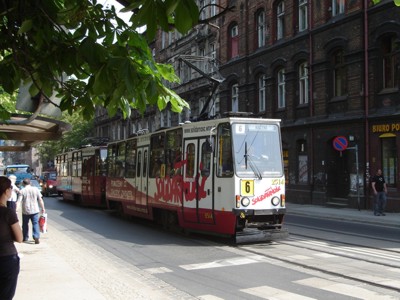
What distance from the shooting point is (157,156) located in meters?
15.6

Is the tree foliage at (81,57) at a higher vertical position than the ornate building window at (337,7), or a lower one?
lower

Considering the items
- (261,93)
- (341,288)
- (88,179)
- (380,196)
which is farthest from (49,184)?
(341,288)

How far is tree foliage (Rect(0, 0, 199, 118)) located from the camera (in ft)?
12.0

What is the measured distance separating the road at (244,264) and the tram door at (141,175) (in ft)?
4.56

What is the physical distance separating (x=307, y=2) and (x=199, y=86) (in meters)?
14.7

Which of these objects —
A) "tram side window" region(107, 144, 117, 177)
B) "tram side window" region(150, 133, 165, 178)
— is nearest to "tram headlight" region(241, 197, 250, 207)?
"tram side window" region(150, 133, 165, 178)

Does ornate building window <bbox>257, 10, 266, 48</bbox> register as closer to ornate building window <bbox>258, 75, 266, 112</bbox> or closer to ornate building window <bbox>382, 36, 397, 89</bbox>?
ornate building window <bbox>258, 75, 266, 112</bbox>

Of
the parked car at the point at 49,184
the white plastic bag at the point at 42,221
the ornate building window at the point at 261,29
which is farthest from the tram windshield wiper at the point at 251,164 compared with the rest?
the parked car at the point at 49,184

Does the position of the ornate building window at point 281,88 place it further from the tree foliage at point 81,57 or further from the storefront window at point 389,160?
the tree foliage at point 81,57

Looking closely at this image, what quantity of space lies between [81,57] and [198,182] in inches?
356

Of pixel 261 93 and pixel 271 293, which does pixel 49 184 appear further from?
pixel 271 293

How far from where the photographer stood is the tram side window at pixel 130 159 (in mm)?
17819

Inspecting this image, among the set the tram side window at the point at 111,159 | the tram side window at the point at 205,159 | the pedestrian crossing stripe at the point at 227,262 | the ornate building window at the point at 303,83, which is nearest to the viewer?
the pedestrian crossing stripe at the point at 227,262

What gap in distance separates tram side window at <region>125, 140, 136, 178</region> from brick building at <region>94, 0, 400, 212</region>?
11.2ft
